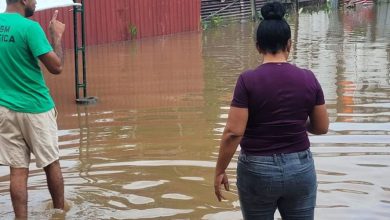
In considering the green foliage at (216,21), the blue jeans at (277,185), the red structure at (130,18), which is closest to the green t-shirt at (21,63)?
the blue jeans at (277,185)

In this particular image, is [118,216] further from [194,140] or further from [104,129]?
[104,129]

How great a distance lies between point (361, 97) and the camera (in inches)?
381

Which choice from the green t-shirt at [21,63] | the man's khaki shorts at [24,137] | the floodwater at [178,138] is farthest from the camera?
the floodwater at [178,138]

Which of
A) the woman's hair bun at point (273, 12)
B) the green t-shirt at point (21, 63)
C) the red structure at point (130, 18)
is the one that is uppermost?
the red structure at point (130, 18)

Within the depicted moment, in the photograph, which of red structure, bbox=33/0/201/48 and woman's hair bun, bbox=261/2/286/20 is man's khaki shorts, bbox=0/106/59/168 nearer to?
woman's hair bun, bbox=261/2/286/20

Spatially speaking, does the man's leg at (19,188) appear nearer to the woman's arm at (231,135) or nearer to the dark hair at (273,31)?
the woman's arm at (231,135)

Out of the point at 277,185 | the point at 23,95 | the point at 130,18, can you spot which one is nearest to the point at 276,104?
the point at 277,185

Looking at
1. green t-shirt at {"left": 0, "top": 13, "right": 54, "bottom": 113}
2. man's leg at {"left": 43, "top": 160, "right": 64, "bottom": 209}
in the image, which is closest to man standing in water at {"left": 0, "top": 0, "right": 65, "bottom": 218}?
green t-shirt at {"left": 0, "top": 13, "right": 54, "bottom": 113}

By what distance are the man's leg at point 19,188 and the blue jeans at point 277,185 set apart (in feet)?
6.14

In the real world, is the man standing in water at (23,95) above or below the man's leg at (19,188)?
above

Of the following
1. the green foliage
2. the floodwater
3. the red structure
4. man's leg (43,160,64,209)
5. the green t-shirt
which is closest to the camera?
the green t-shirt

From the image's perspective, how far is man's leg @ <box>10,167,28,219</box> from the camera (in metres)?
4.47

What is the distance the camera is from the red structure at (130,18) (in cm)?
1677

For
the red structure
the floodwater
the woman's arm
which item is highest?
the red structure
